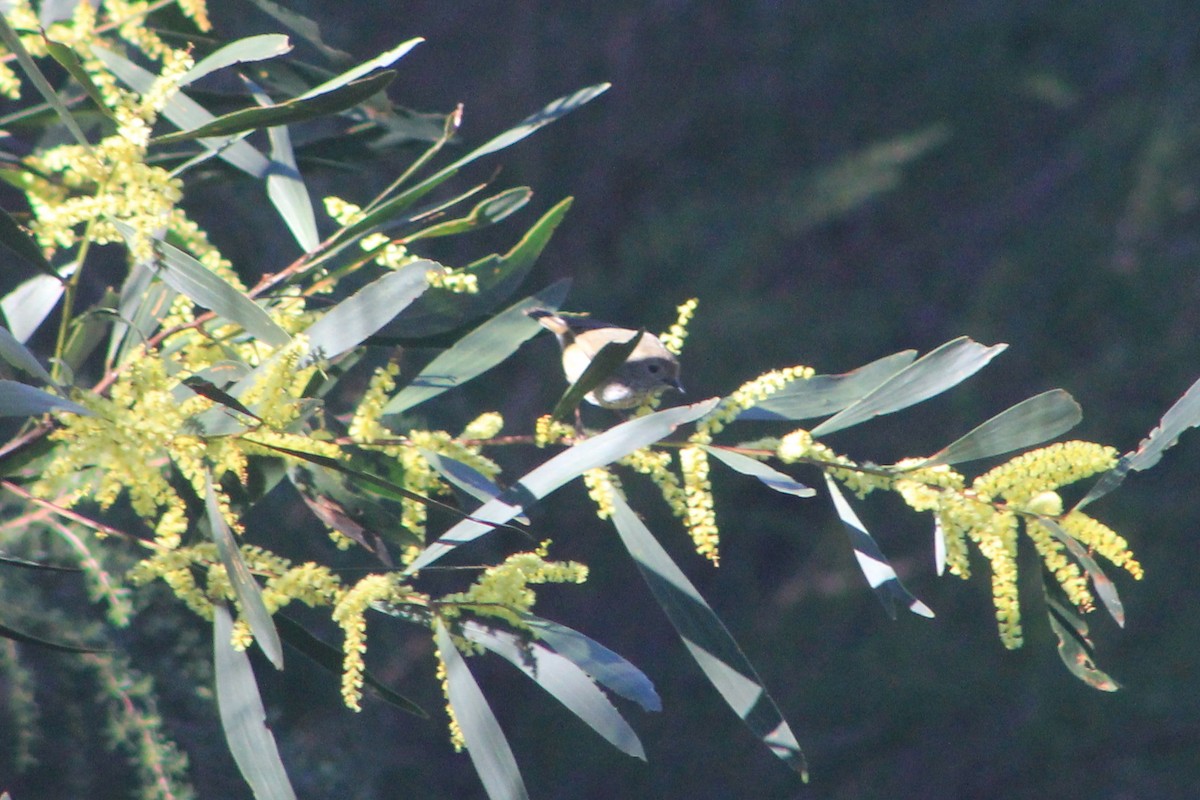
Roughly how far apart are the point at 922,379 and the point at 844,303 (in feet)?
7.39

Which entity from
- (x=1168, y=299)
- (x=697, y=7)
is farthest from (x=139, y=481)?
(x=1168, y=299)

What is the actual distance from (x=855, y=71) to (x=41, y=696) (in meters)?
2.93

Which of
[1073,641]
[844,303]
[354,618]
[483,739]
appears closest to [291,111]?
[354,618]

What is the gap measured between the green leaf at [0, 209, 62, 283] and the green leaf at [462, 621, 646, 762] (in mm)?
450

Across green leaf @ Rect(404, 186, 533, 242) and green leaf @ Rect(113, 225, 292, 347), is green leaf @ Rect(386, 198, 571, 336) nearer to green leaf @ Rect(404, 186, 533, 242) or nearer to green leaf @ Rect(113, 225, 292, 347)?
green leaf @ Rect(404, 186, 533, 242)

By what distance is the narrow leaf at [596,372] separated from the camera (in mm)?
827

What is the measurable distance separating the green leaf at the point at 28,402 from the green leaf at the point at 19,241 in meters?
0.15

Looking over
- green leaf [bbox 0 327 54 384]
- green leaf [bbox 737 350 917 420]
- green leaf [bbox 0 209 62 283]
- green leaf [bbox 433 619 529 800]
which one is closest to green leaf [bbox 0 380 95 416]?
green leaf [bbox 0 327 54 384]

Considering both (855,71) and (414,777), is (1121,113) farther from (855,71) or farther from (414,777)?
(414,777)

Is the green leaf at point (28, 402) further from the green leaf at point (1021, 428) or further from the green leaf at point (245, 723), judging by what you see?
the green leaf at point (1021, 428)

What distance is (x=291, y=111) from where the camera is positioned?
2.91 ft

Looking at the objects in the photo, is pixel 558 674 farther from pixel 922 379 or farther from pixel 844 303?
pixel 844 303

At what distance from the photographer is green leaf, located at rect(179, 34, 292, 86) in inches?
34.7

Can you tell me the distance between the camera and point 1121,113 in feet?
11.2
